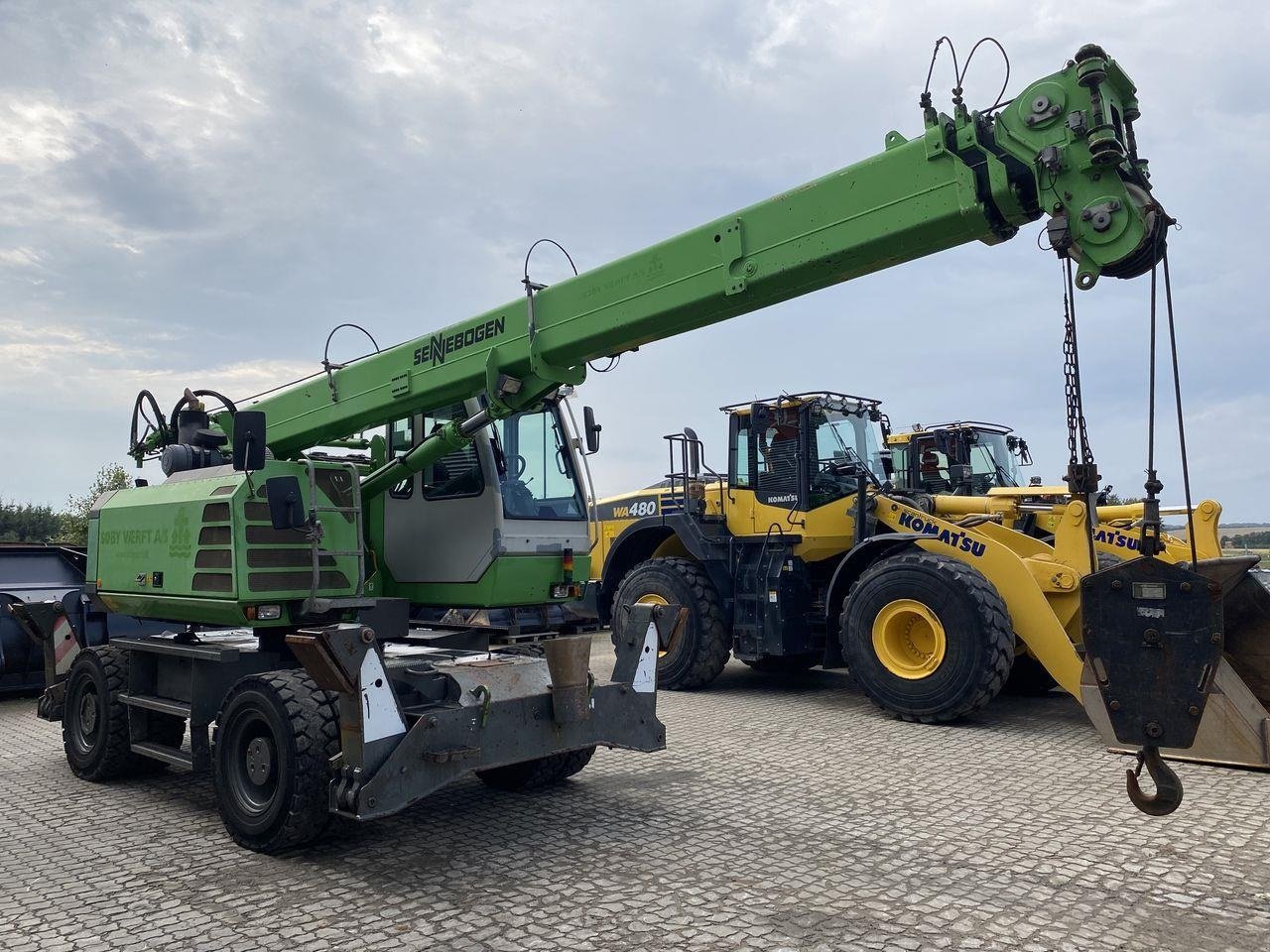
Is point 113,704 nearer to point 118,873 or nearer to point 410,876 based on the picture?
point 118,873

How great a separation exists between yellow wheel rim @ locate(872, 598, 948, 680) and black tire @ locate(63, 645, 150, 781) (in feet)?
17.1

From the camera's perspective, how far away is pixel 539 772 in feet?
19.7

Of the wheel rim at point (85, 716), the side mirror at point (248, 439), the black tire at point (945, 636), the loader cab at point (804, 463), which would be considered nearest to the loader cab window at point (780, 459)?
the loader cab at point (804, 463)

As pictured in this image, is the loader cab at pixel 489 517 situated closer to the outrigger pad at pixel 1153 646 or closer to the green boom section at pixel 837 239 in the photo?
the green boom section at pixel 837 239

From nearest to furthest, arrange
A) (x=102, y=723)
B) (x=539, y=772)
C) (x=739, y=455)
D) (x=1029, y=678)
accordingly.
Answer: (x=539, y=772) < (x=102, y=723) < (x=1029, y=678) < (x=739, y=455)

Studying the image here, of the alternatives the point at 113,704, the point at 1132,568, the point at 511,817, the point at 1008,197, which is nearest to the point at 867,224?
the point at 1008,197

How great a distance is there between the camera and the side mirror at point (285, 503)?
17.2ft

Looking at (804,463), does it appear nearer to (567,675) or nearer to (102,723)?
(567,675)

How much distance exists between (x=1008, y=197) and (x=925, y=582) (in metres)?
4.04

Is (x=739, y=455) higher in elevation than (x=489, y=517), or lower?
higher

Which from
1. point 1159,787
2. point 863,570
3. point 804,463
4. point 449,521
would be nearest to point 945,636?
point 863,570

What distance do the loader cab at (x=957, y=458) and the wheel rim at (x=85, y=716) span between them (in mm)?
8686

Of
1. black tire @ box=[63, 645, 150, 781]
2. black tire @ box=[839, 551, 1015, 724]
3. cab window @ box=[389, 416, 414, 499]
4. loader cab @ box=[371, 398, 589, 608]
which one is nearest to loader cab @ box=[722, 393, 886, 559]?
black tire @ box=[839, 551, 1015, 724]

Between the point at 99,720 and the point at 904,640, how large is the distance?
595 centimetres
